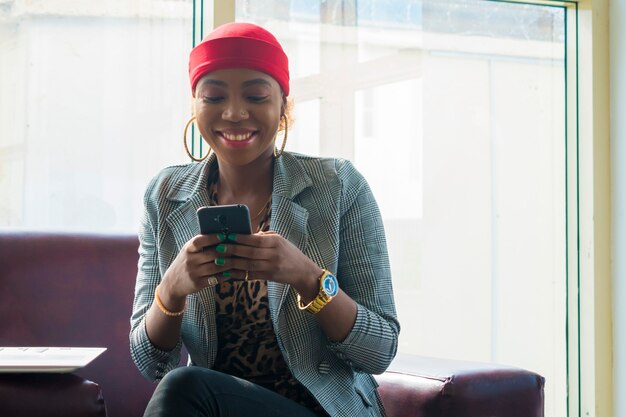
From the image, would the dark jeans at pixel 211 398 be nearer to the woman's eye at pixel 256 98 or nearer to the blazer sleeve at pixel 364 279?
the blazer sleeve at pixel 364 279

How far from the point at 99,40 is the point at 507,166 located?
133 cm

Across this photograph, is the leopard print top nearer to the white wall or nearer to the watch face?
the watch face

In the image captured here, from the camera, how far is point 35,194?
2223mm

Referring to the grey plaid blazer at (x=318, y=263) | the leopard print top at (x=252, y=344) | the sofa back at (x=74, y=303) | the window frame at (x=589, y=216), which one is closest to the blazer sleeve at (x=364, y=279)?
the grey plaid blazer at (x=318, y=263)

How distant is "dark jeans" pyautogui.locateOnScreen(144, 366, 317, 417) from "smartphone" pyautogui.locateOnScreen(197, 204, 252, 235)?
22 cm

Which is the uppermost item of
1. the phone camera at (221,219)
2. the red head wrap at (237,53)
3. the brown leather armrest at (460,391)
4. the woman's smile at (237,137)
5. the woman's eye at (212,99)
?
the red head wrap at (237,53)

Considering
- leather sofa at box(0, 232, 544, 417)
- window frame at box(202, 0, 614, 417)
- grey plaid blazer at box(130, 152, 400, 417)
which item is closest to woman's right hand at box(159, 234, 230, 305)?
grey plaid blazer at box(130, 152, 400, 417)

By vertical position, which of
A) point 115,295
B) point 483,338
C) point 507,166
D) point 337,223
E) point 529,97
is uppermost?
point 529,97

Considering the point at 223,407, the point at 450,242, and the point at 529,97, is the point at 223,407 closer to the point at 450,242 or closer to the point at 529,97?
the point at 450,242

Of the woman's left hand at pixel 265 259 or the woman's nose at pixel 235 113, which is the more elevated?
the woman's nose at pixel 235 113

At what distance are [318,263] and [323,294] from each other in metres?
0.14

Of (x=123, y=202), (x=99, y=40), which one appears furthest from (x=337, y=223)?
(x=99, y=40)

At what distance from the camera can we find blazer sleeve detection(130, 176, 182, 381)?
158cm

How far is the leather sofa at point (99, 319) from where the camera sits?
69.1 inches
